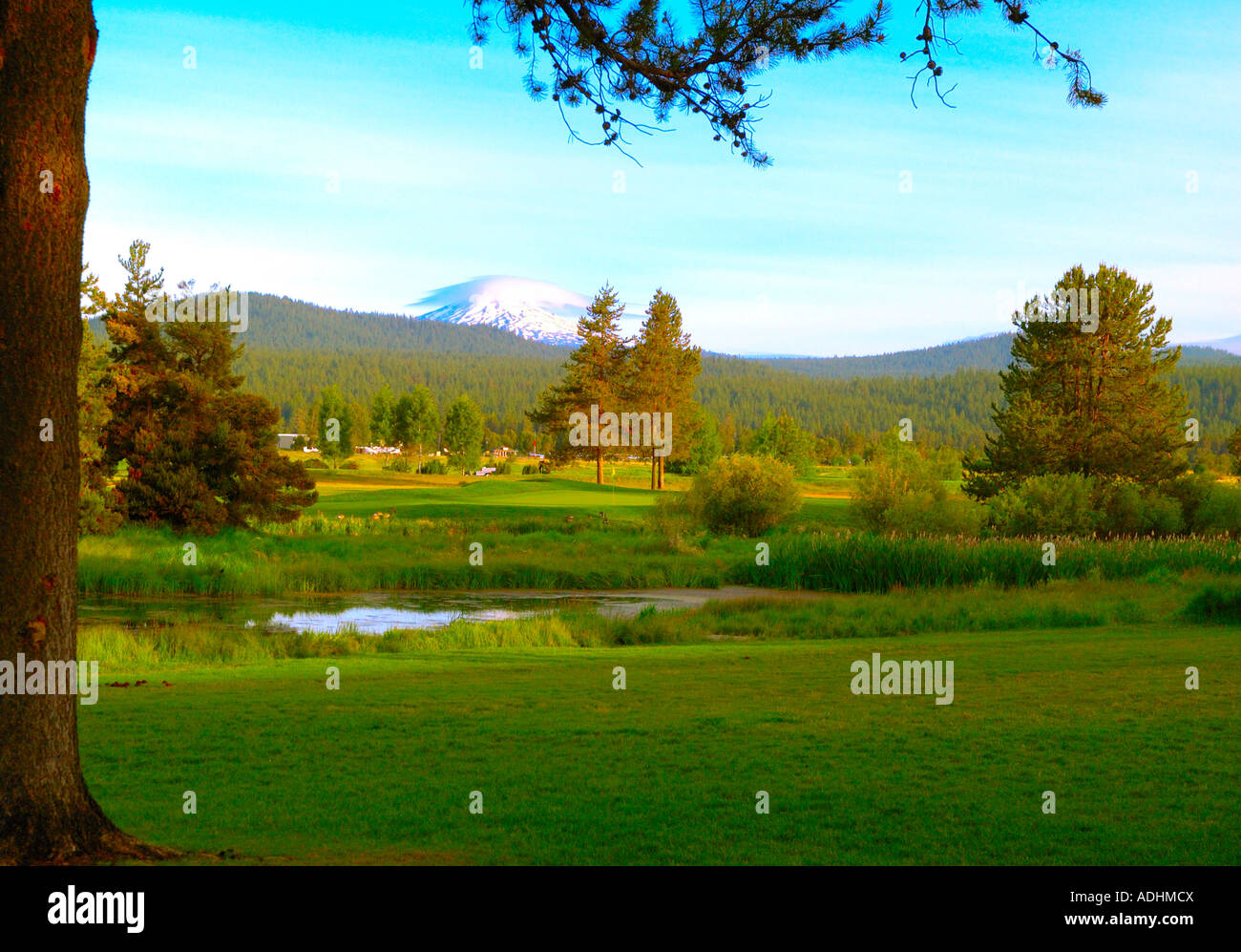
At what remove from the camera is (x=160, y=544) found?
108 feet

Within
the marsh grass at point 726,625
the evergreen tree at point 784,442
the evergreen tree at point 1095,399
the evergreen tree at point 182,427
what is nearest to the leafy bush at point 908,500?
the evergreen tree at point 1095,399

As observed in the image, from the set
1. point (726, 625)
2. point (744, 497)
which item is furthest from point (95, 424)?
point (744, 497)

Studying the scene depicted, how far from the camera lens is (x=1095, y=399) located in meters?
45.1

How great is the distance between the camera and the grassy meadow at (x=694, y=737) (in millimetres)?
6117

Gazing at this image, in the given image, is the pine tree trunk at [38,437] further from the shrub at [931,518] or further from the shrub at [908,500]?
the shrub at [931,518]

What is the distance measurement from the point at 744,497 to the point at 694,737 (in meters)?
36.8

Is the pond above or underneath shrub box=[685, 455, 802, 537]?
underneath

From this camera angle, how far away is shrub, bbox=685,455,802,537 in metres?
45.5

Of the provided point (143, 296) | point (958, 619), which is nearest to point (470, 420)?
point (143, 296)

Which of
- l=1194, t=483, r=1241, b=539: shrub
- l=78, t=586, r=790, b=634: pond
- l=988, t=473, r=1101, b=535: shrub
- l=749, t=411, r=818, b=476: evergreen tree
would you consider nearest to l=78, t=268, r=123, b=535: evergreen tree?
l=78, t=586, r=790, b=634: pond

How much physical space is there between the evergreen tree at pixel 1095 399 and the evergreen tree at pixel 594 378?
3523 cm

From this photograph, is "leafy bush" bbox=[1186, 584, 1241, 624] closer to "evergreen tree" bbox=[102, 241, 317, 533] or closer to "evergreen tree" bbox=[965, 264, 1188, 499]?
"evergreen tree" bbox=[965, 264, 1188, 499]

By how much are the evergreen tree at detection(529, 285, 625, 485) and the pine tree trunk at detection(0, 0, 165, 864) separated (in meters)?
69.8

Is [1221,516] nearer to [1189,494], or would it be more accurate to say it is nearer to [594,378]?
[1189,494]
